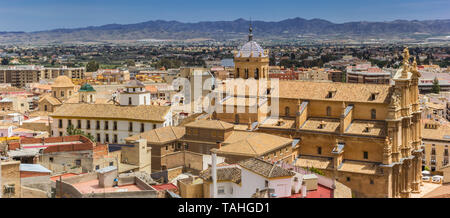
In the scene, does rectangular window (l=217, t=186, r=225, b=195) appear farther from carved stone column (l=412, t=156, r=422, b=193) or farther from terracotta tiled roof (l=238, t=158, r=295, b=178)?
carved stone column (l=412, t=156, r=422, b=193)

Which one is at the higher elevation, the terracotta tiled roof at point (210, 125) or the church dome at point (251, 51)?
the church dome at point (251, 51)

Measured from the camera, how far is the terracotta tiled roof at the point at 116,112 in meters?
46.8

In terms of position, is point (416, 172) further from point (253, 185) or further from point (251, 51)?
point (253, 185)

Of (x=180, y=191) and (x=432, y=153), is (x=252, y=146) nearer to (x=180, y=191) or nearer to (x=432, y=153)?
(x=180, y=191)

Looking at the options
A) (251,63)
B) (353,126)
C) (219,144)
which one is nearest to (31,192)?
(219,144)

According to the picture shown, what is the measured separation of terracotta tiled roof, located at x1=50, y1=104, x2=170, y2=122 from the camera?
154 ft

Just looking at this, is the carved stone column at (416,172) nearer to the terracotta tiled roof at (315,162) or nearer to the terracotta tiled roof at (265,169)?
the terracotta tiled roof at (315,162)

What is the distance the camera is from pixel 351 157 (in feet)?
126

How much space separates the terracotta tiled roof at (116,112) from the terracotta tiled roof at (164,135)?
5623mm

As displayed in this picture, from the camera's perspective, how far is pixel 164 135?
3938 centimetres

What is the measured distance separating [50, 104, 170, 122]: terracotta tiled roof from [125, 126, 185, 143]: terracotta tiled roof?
5.62 metres

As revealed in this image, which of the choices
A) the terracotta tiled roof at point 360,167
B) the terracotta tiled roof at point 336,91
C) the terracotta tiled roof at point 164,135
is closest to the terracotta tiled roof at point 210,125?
the terracotta tiled roof at point 164,135
